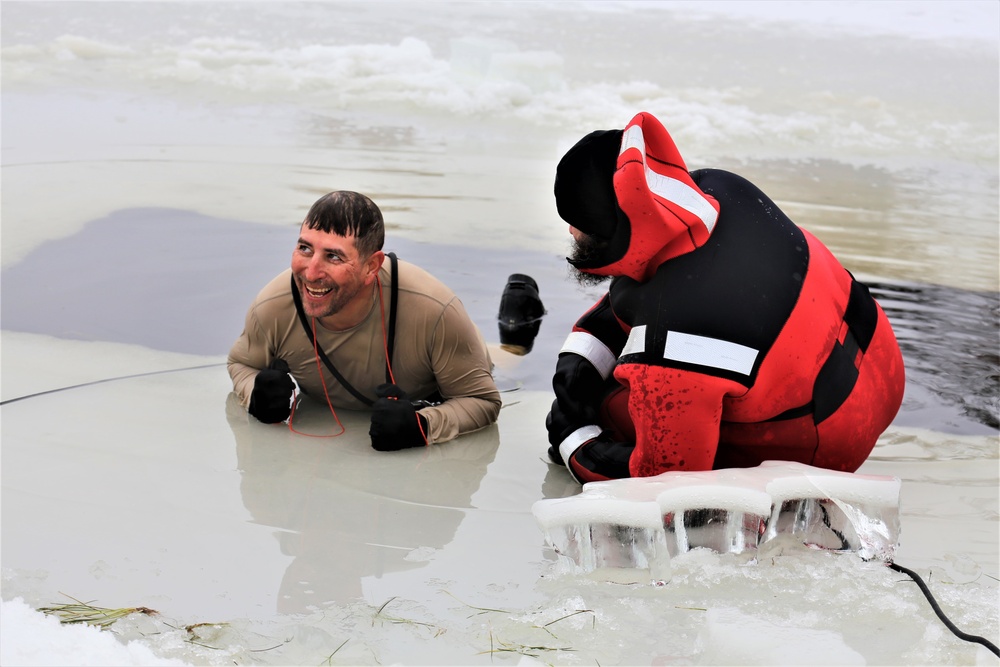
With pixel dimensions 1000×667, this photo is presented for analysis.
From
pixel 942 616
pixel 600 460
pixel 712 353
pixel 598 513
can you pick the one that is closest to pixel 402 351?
pixel 600 460

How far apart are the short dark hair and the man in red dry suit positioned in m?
0.85

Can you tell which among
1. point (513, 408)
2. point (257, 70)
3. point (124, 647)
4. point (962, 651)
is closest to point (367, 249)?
point (513, 408)

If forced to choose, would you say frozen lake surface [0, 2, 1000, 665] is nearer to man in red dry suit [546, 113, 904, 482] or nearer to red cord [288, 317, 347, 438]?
red cord [288, 317, 347, 438]

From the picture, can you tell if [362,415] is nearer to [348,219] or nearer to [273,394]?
[273,394]

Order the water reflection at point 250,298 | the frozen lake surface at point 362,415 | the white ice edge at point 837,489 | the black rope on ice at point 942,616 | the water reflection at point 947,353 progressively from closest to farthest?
the black rope on ice at point 942,616
the frozen lake surface at point 362,415
the white ice edge at point 837,489
the water reflection at point 947,353
the water reflection at point 250,298

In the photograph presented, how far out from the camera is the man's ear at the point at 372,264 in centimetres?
379

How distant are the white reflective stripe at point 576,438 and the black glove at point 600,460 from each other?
0.01 meters

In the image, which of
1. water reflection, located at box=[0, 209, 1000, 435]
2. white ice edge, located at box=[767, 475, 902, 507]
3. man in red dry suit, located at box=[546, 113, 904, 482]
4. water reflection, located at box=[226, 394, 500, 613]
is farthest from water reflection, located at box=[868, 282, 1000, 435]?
water reflection, located at box=[226, 394, 500, 613]

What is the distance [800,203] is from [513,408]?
177 inches

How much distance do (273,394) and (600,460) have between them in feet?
4.22

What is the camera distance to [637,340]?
3107mm

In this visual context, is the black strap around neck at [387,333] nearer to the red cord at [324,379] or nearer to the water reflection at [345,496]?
the red cord at [324,379]

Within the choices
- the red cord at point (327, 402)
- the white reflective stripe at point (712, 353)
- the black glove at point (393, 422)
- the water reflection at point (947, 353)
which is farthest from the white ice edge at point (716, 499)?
the water reflection at point (947, 353)

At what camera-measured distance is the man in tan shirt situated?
3746 mm
